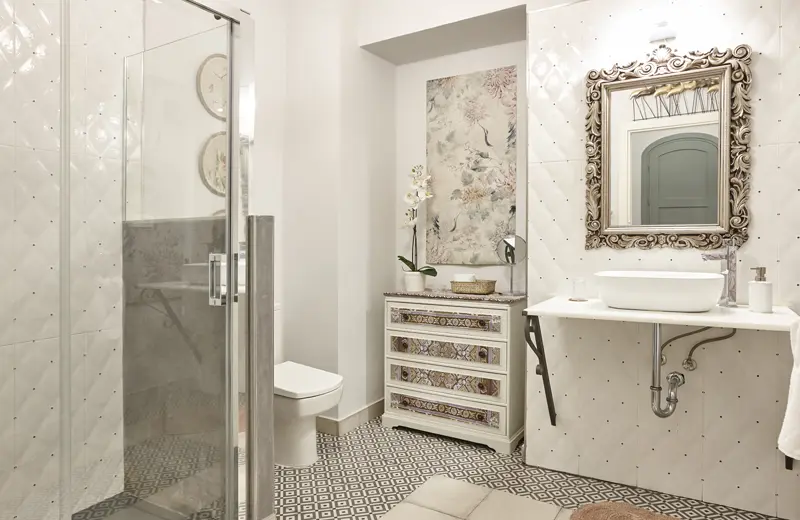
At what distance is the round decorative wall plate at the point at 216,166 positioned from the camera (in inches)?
51.6

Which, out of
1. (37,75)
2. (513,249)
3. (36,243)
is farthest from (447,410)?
(37,75)

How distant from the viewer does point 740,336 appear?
7.48ft

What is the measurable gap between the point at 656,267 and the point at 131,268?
2.11m

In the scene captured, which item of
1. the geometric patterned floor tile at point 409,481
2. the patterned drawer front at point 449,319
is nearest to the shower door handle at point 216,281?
the geometric patterned floor tile at point 409,481

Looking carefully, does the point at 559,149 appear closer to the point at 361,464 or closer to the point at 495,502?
the point at 495,502

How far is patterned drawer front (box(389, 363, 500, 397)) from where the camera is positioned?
9.65ft

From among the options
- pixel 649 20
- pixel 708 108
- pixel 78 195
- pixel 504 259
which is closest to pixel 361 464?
pixel 504 259

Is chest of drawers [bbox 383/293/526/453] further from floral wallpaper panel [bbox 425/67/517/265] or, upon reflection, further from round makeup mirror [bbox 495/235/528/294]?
floral wallpaper panel [bbox 425/67/517/265]

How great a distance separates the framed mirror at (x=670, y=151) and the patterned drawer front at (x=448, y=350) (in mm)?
796

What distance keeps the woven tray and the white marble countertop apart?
2.49 feet

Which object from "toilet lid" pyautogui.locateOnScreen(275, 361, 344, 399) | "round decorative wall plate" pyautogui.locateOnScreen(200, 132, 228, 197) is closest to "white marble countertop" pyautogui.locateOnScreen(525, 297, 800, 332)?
"toilet lid" pyautogui.locateOnScreen(275, 361, 344, 399)

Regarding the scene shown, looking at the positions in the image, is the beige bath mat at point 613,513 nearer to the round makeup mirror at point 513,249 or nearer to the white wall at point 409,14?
the round makeup mirror at point 513,249

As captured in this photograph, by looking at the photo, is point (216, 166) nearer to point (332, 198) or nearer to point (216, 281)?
point (216, 281)

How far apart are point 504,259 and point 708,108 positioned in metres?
1.33
